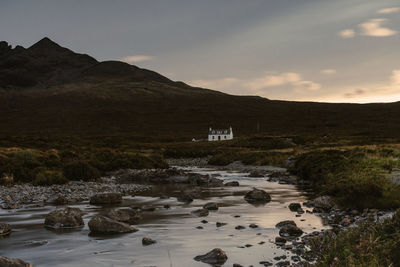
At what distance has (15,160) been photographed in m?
37.8

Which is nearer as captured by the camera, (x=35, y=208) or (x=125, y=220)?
(x=125, y=220)

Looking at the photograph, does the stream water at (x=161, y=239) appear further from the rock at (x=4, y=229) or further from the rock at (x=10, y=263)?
the rock at (x=10, y=263)

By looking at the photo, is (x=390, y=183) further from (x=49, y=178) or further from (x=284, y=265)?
(x=49, y=178)

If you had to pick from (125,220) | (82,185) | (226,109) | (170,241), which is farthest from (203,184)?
(226,109)

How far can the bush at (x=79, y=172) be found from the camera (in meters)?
34.6

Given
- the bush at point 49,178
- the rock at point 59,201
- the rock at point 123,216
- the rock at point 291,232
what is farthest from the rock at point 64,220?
the bush at point 49,178

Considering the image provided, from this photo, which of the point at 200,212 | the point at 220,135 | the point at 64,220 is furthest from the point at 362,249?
the point at 220,135

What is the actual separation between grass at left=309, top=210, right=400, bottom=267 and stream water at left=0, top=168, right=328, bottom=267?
2.78 m

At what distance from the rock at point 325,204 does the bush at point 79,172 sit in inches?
818

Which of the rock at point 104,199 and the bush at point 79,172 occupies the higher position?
the bush at point 79,172

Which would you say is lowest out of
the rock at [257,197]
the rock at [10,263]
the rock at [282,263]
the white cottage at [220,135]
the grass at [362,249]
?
the rock at [257,197]

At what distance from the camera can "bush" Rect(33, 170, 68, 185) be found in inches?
1210

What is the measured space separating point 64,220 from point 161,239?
4.65 meters

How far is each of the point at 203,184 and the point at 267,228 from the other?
18.0m
